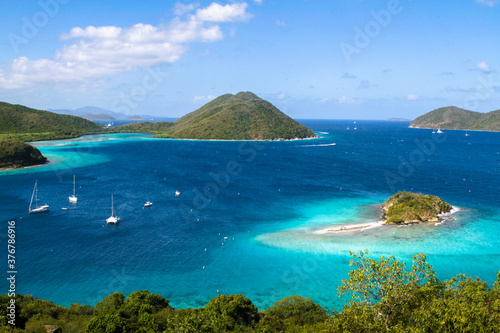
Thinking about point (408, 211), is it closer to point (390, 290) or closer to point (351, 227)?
point (351, 227)

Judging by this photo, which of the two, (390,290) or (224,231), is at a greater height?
(390,290)

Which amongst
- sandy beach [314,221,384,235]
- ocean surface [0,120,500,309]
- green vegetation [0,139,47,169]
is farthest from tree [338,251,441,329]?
green vegetation [0,139,47,169]

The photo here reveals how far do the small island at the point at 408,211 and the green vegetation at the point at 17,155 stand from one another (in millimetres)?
110708

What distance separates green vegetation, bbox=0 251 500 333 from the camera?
1873 centimetres

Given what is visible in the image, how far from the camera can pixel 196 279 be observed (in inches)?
1698

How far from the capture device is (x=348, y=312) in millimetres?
20609

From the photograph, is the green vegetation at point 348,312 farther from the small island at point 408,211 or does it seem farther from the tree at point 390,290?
the small island at point 408,211

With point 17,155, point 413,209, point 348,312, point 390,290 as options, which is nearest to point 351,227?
point 413,209

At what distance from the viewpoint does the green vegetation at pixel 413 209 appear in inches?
2566

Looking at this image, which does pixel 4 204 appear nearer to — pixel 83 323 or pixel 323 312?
pixel 83 323

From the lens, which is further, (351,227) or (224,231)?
(351,227)

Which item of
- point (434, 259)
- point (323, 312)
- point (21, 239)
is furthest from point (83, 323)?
point (434, 259)

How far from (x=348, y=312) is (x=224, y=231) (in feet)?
135

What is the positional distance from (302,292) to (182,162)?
10298cm
